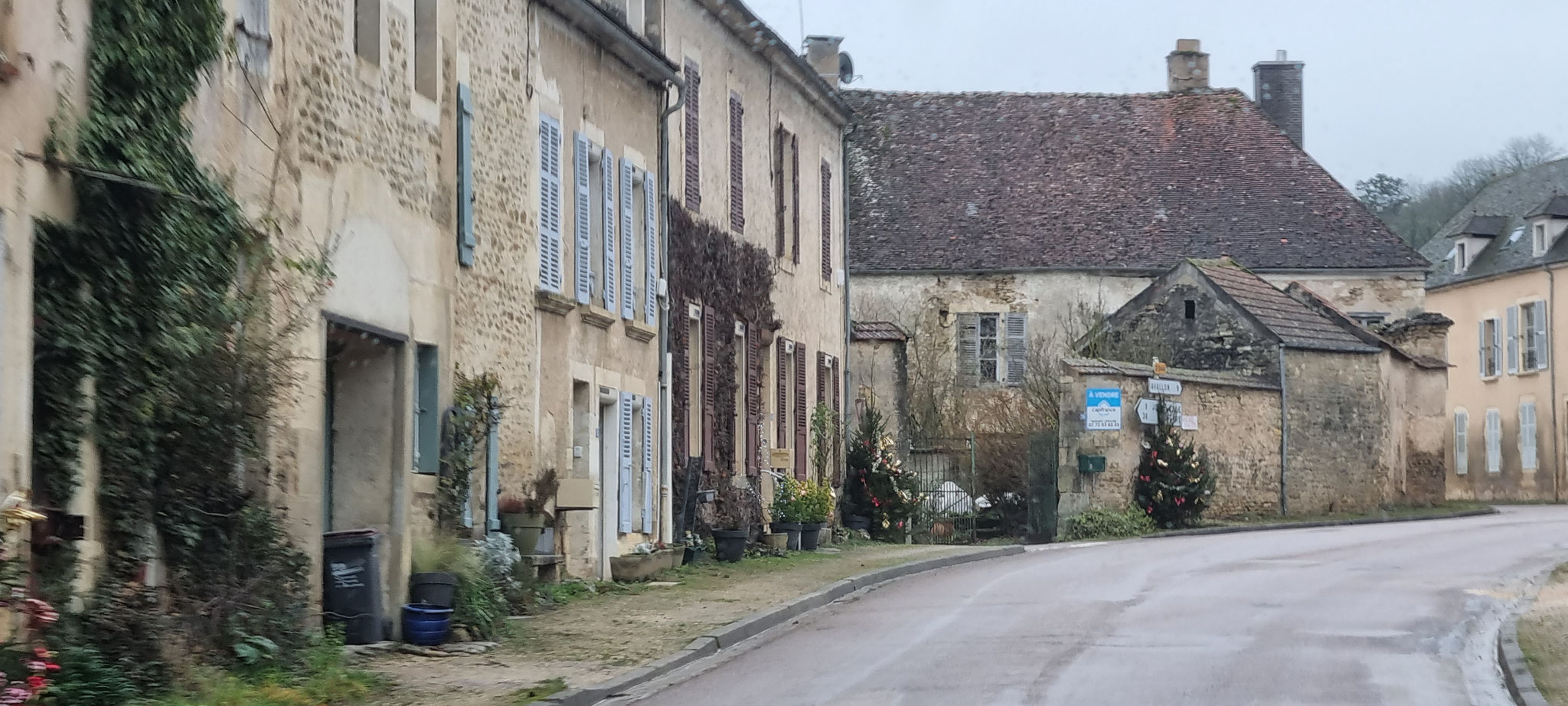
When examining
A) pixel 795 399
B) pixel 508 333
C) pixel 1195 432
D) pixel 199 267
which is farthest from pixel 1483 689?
pixel 1195 432

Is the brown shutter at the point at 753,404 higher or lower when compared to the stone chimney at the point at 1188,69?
lower

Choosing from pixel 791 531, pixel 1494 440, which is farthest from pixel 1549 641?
pixel 1494 440

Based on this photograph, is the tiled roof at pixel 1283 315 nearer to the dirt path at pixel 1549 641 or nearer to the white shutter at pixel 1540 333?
the white shutter at pixel 1540 333

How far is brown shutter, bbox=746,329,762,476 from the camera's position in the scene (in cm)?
2556

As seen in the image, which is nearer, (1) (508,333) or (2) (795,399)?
(1) (508,333)

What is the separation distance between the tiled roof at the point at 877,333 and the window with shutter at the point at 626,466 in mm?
14519

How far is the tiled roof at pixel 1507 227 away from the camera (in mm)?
51094

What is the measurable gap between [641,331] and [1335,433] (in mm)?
19484

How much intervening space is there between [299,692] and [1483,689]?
6.64m

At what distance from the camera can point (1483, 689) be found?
11195 millimetres

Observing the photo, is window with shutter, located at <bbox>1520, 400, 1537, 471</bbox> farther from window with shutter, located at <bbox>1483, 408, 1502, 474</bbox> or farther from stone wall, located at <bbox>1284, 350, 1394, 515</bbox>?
stone wall, located at <bbox>1284, 350, 1394, 515</bbox>

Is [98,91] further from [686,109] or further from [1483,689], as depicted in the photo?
[686,109]

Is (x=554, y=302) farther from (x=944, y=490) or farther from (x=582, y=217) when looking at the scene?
(x=944, y=490)

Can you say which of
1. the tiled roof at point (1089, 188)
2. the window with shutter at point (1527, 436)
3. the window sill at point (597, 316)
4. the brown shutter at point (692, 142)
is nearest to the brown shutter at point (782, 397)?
the brown shutter at point (692, 142)
